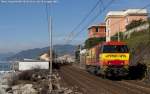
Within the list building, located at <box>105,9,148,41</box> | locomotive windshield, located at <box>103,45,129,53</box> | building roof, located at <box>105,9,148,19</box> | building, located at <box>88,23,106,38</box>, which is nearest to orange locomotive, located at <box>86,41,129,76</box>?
locomotive windshield, located at <box>103,45,129,53</box>

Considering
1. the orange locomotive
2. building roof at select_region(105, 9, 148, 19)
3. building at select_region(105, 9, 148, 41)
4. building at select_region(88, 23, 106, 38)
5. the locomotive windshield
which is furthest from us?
building at select_region(88, 23, 106, 38)

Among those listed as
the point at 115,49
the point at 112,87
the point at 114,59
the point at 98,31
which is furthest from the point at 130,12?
the point at 112,87

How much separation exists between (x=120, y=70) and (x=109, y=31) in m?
83.2

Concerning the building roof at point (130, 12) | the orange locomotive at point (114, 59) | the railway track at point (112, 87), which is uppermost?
the building roof at point (130, 12)

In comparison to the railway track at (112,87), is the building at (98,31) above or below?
above

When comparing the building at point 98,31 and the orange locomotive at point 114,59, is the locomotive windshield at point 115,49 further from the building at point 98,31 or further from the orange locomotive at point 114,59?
the building at point 98,31

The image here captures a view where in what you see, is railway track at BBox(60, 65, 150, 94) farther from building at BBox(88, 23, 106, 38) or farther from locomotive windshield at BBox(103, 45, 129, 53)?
building at BBox(88, 23, 106, 38)

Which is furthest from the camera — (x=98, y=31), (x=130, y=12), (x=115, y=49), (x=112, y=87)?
(x=98, y=31)

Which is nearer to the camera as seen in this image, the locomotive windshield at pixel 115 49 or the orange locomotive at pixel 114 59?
the orange locomotive at pixel 114 59

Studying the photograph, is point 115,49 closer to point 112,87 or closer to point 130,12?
point 112,87

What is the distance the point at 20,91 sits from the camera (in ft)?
151

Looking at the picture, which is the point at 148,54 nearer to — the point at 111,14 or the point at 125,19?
the point at 125,19

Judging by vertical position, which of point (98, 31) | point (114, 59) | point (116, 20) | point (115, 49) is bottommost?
point (114, 59)

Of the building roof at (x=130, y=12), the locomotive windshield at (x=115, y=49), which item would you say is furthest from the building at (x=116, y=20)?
the locomotive windshield at (x=115, y=49)
